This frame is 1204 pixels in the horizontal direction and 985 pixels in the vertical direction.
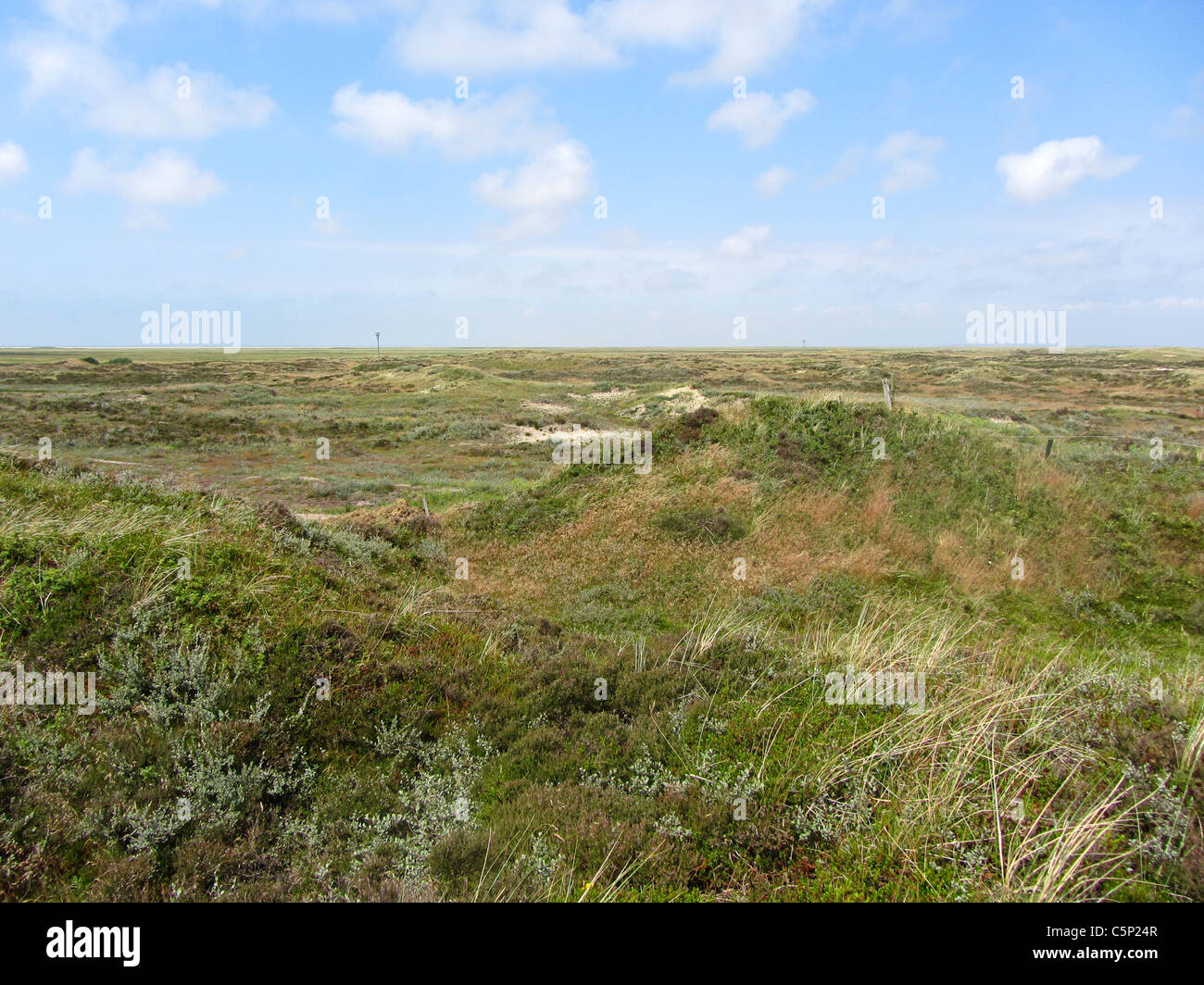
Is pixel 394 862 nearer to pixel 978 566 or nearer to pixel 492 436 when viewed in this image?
pixel 978 566

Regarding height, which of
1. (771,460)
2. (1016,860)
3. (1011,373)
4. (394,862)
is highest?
(1011,373)

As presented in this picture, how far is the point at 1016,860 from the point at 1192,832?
1133mm

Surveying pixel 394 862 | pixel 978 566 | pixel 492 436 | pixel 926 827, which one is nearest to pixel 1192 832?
pixel 926 827

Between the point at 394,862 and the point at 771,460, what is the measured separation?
12.8 m

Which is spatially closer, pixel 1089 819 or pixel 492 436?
pixel 1089 819

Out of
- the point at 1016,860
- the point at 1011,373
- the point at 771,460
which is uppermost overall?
the point at 1011,373
